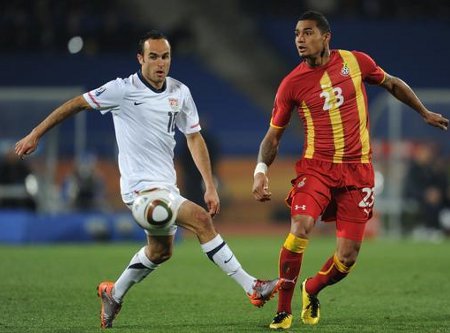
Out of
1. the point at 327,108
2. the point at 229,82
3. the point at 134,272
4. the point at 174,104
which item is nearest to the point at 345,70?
the point at 327,108

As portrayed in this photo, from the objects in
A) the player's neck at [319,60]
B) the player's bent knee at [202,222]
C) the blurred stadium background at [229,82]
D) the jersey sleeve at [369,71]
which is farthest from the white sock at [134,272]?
the blurred stadium background at [229,82]

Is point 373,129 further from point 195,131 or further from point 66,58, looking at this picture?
point 195,131

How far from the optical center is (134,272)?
8.09m

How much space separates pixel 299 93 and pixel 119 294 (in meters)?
2.06

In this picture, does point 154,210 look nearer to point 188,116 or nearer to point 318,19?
point 188,116

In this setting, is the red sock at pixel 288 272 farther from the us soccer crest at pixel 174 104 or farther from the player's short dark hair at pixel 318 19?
the player's short dark hair at pixel 318 19

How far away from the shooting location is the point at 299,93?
8211 mm

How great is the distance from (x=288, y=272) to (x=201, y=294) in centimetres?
277

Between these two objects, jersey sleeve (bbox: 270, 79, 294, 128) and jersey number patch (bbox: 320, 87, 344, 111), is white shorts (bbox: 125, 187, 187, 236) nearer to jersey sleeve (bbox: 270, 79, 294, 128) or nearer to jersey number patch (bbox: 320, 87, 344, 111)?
jersey sleeve (bbox: 270, 79, 294, 128)

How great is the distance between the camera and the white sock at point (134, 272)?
8047mm

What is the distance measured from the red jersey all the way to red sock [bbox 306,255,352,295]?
81 cm

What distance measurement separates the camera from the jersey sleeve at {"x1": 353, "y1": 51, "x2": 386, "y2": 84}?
332 inches

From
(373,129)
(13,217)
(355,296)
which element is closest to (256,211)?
(373,129)

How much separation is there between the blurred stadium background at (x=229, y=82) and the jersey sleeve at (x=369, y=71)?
42.9 feet
